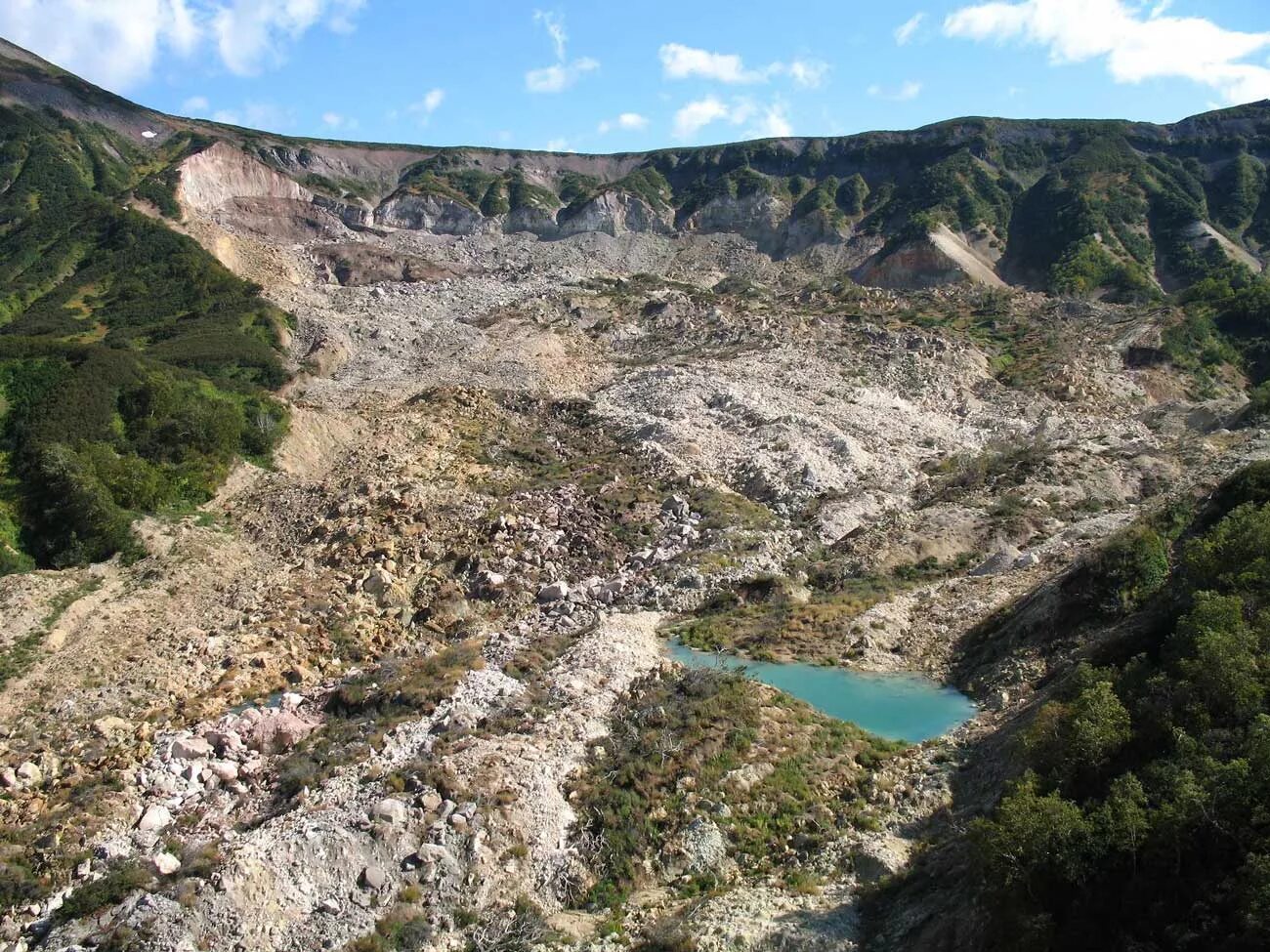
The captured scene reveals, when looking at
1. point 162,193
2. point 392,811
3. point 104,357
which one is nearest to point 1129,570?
point 392,811

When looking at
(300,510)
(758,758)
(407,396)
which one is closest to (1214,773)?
(758,758)

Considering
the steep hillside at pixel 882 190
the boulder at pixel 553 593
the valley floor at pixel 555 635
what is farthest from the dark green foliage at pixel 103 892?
the steep hillside at pixel 882 190

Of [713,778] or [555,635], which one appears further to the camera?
[555,635]

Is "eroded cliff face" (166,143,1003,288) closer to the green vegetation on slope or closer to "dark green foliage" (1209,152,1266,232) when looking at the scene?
the green vegetation on slope

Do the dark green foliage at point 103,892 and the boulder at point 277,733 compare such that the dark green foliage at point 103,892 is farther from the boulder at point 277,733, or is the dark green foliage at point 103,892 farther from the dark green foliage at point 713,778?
the dark green foliage at point 713,778

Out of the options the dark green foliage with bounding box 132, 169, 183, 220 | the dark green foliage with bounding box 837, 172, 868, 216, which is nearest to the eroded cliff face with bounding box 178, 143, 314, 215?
the dark green foliage with bounding box 132, 169, 183, 220

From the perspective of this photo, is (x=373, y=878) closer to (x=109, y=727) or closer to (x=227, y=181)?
(x=109, y=727)
